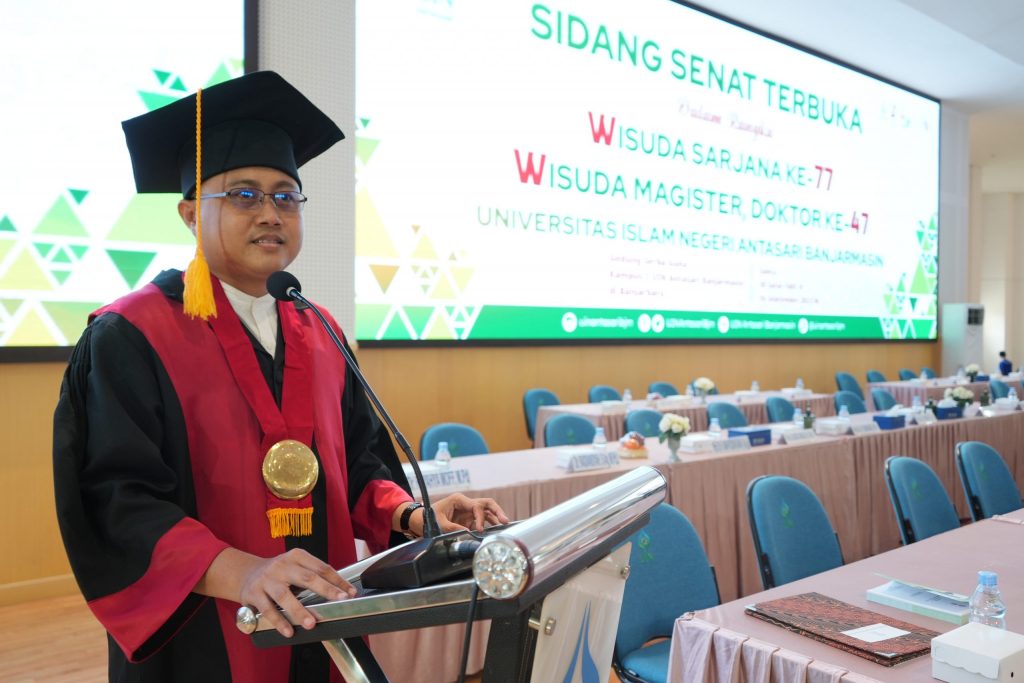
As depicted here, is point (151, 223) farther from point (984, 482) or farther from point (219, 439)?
point (984, 482)

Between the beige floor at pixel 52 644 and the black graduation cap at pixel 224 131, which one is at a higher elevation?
the black graduation cap at pixel 224 131

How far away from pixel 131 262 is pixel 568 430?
2739 millimetres

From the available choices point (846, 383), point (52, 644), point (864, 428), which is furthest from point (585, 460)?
point (846, 383)

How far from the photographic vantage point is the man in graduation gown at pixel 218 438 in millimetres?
946

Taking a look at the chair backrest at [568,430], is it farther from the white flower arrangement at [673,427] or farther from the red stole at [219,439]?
the red stole at [219,439]

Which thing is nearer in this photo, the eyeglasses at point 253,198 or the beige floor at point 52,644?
the eyeglasses at point 253,198

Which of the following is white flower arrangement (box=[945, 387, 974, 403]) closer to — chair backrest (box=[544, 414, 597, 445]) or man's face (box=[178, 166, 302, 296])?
chair backrest (box=[544, 414, 597, 445])

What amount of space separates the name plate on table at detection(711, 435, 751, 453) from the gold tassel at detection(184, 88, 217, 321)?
331 centimetres

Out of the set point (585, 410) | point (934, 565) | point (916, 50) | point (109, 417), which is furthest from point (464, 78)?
point (916, 50)

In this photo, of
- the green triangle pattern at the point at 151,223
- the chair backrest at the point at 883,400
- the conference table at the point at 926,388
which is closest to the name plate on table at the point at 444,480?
the green triangle pattern at the point at 151,223

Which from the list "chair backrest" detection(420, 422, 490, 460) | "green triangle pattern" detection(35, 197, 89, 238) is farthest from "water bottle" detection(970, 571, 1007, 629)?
"green triangle pattern" detection(35, 197, 89, 238)

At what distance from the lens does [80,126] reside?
13.8 feet

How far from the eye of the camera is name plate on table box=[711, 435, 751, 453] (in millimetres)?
4070

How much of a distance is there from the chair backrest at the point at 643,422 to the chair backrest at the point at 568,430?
1.07 ft
